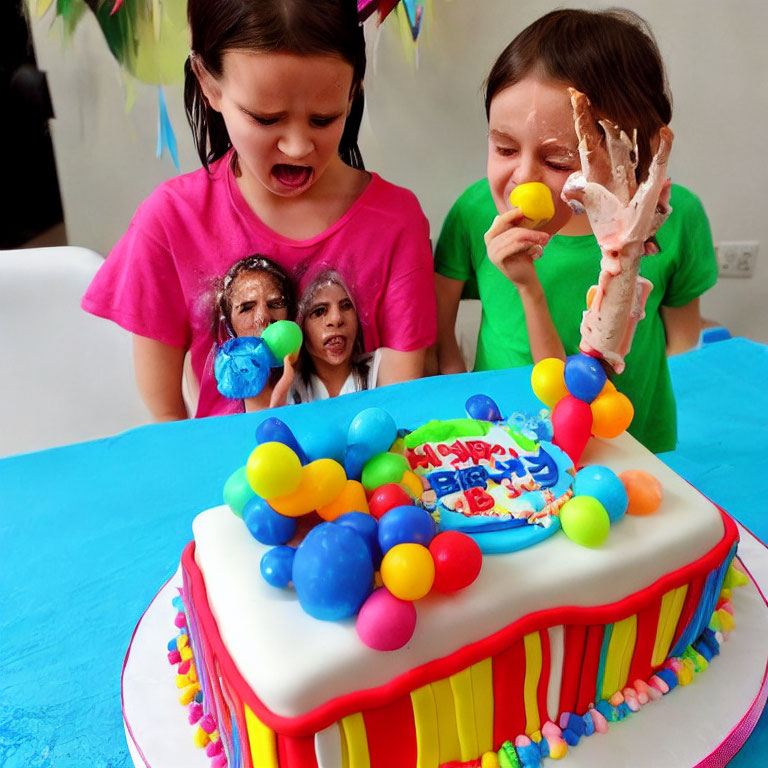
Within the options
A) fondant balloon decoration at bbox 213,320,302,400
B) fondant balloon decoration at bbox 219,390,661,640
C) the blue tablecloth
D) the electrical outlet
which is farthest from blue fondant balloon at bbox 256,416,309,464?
the electrical outlet

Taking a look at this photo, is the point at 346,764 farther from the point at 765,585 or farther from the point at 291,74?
the point at 291,74

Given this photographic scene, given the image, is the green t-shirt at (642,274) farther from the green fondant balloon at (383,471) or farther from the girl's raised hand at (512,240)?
the green fondant balloon at (383,471)

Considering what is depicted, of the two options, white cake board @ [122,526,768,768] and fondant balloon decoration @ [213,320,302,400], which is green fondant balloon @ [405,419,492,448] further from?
fondant balloon decoration @ [213,320,302,400]

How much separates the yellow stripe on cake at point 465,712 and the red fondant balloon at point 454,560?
7 cm

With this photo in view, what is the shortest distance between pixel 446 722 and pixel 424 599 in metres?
0.10

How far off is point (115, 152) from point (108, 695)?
3.54ft

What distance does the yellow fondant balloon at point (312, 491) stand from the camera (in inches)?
22.3

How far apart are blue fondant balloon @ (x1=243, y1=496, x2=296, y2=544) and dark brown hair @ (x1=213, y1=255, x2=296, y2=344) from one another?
0.69m

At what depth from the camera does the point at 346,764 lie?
54 cm

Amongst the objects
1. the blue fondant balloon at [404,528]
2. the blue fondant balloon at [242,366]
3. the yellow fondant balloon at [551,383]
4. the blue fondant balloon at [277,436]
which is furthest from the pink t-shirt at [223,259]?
the blue fondant balloon at [404,528]

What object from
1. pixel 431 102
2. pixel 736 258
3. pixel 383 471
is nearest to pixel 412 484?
pixel 383 471

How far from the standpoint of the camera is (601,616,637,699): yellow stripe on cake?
2.08 feet

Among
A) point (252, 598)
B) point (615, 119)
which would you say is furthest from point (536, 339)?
point (252, 598)

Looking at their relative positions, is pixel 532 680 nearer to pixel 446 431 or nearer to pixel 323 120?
pixel 446 431
